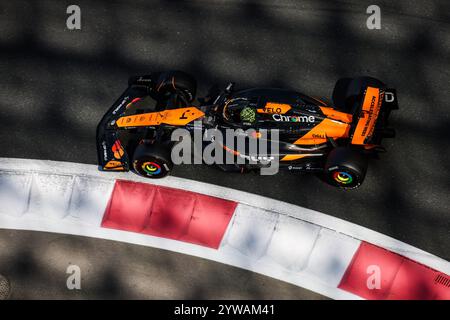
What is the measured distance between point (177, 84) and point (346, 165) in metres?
3.26

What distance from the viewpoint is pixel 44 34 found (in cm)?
1056

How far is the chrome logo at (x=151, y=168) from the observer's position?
850 centimetres

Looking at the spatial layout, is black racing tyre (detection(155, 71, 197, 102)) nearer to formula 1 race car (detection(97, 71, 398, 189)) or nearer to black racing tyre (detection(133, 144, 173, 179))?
formula 1 race car (detection(97, 71, 398, 189))

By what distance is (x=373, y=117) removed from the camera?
8.24 m

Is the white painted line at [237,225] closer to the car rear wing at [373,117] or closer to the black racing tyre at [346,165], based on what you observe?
the black racing tyre at [346,165]

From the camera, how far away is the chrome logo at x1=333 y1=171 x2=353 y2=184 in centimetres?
815

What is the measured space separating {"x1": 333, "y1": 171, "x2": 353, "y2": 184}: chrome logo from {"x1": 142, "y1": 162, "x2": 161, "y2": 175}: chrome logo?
2878 mm

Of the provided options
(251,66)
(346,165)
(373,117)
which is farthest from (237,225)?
(251,66)

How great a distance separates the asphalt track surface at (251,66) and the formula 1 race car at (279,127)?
53 centimetres

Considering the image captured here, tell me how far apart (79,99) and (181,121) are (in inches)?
99.0

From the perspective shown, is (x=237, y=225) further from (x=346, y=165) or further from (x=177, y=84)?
(x=177, y=84)

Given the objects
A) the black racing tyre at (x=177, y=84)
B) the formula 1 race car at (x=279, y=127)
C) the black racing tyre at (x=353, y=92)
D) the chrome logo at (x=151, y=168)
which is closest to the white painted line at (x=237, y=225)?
the chrome logo at (x=151, y=168)
